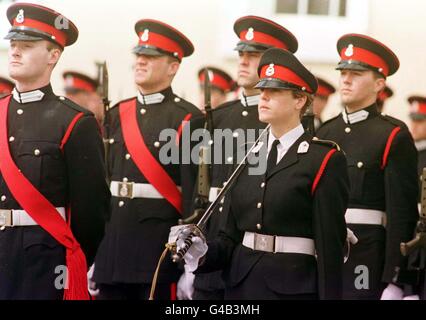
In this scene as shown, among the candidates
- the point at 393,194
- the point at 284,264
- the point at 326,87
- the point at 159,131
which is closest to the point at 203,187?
the point at 159,131

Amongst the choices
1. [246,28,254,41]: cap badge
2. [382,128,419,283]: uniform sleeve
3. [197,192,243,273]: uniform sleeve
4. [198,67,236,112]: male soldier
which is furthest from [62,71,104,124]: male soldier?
[197,192,243,273]: uniform sleeve

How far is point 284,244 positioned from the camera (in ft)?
22.1

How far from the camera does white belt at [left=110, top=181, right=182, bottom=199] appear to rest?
8641 mm

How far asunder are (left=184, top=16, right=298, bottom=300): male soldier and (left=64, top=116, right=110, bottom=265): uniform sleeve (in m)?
1.22

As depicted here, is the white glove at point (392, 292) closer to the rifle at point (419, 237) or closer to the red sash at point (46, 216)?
the rifle at point (419, 237)

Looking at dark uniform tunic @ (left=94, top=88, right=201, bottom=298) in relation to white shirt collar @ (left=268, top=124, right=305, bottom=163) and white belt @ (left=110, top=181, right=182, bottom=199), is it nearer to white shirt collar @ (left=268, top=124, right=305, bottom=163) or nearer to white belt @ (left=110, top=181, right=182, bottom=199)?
white belt @ (left=110, top=181, right=182, bottom=199)

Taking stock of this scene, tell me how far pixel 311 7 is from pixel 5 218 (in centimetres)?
878

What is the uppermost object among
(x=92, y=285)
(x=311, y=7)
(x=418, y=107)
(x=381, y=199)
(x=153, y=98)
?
(x=311, y=7)

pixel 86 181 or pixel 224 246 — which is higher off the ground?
pixel 86 181

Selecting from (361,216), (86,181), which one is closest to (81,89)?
(361,216)

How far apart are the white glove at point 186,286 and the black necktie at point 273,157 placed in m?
1.78

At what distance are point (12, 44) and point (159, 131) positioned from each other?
180 centimetres

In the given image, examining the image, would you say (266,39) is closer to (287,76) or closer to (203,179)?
(203,179)

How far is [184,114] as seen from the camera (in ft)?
28.8
